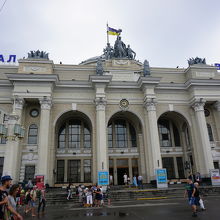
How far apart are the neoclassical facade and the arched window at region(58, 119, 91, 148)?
0.14m

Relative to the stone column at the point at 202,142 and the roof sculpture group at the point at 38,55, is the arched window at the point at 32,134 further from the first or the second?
the stone column at the point at 202,142

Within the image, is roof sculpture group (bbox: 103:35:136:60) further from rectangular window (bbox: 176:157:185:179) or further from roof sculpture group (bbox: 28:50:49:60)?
rectangular window (bbox: 176:157:185:179)

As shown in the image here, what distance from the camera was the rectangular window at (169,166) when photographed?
29.3m

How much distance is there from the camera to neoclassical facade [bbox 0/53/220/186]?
24.7 meters

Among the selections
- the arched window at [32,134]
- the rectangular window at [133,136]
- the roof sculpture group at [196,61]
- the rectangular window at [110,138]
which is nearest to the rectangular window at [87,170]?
the rectangular window at [110,138]

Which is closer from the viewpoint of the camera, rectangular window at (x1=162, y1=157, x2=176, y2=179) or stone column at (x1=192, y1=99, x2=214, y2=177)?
stone column at (x1=192, y1=99, x2=214, y2=177)

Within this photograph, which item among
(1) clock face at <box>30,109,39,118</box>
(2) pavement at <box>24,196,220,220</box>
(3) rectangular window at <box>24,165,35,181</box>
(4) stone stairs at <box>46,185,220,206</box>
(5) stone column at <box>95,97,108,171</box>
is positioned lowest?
(2) pavement at <box>24,196,220,220</box>

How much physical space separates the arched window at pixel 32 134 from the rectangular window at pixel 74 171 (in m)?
5.59

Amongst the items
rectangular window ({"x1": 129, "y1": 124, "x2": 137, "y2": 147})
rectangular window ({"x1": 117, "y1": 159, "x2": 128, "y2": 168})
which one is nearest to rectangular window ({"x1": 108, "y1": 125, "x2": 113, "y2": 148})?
rectangular window ({"x1": 117, "y1": 159, "x2": 128, "y2": 168})

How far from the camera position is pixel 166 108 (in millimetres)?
28453

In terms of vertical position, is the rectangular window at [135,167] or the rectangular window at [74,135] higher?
the rectangular window at [74,135]

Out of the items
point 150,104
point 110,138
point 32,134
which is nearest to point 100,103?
point 110,138

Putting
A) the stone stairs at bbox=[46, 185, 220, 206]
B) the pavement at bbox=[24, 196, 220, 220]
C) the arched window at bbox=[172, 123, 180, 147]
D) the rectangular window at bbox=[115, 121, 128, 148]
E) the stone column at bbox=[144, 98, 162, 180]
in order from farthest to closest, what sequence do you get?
the arched window at bbox=[172, 123, 180, 147], the rectangular window at bbox=[115, 121, 128, 148], the stone column at bbox=[144, 98, 162, 180], the stone stairs at bbox=[46, 185, 220, 206], the pavement at bbox=[24, 196, 220, 220]

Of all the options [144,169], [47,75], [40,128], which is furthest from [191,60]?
[40,128]
